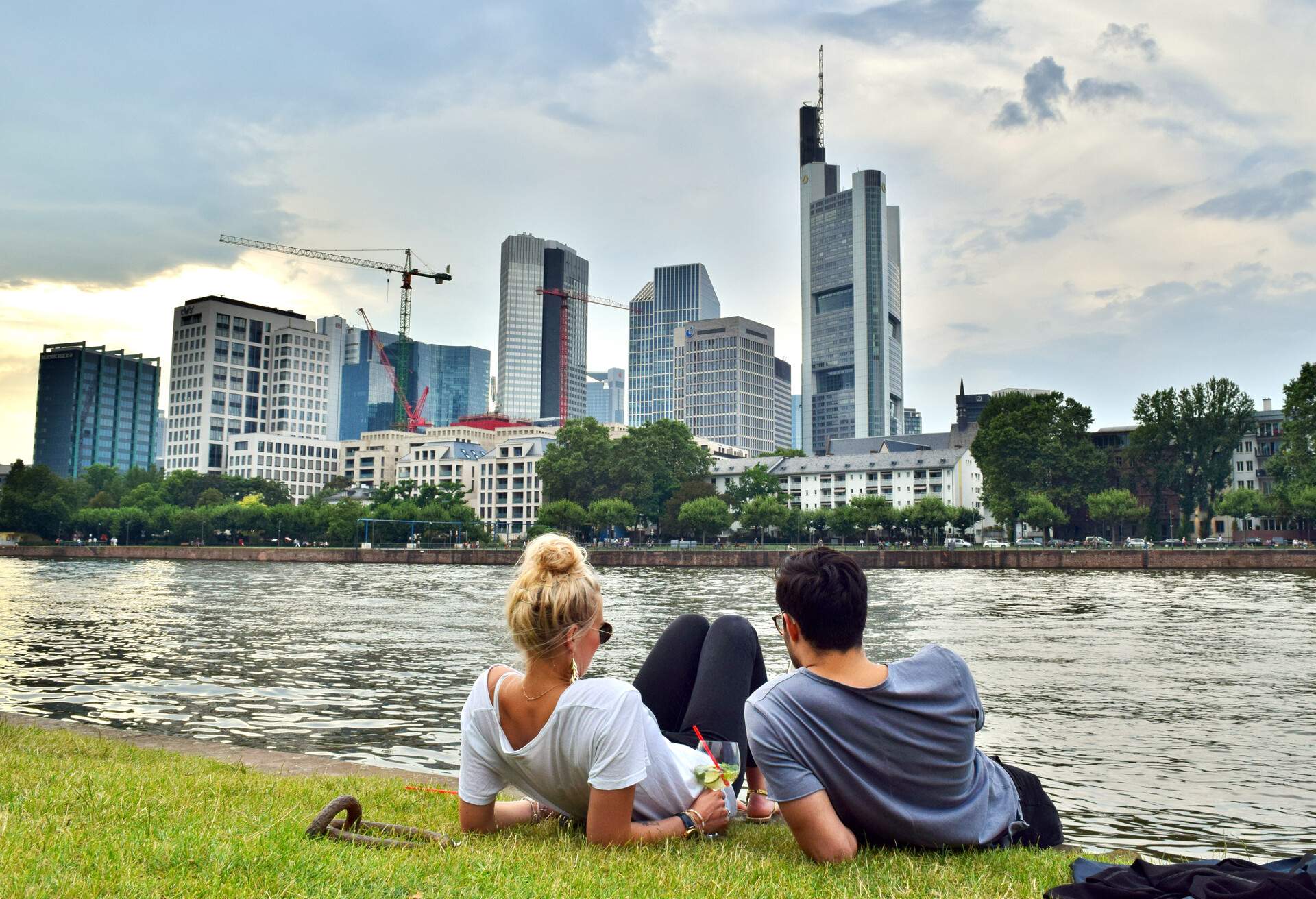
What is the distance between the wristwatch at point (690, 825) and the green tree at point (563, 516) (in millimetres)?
114403

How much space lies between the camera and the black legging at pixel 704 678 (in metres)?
5.02

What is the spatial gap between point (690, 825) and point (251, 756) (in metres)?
5.08

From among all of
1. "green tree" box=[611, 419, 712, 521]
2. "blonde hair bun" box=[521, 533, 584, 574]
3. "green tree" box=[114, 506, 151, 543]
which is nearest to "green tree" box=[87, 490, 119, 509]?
"green tree" box=[114, 506, 151, 543]

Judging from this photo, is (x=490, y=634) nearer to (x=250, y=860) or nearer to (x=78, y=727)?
(x=78, y=727)

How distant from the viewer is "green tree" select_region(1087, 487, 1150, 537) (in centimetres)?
10125

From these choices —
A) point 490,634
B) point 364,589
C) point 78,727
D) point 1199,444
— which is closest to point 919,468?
point 1199,444

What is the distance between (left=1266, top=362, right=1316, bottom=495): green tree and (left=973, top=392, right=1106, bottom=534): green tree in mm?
20726

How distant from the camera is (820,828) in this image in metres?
4.43

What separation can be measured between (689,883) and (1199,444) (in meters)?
113

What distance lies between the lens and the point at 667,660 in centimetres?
536

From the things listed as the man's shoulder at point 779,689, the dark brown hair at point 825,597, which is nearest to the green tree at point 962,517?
the man's shoulder at point 779,689

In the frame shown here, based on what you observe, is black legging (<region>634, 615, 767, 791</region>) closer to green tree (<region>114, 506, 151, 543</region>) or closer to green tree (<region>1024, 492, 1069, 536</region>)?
green tree (<region>1024, 492, 1069, 536</region>)

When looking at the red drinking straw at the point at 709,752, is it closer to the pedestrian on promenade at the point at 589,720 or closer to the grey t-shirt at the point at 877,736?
the pedestrian on promenade at the point at 589,720

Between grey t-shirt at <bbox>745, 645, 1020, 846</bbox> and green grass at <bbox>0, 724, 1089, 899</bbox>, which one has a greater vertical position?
grey t-shirt at <bbox>745, 645, 1020, 846</bbox>
